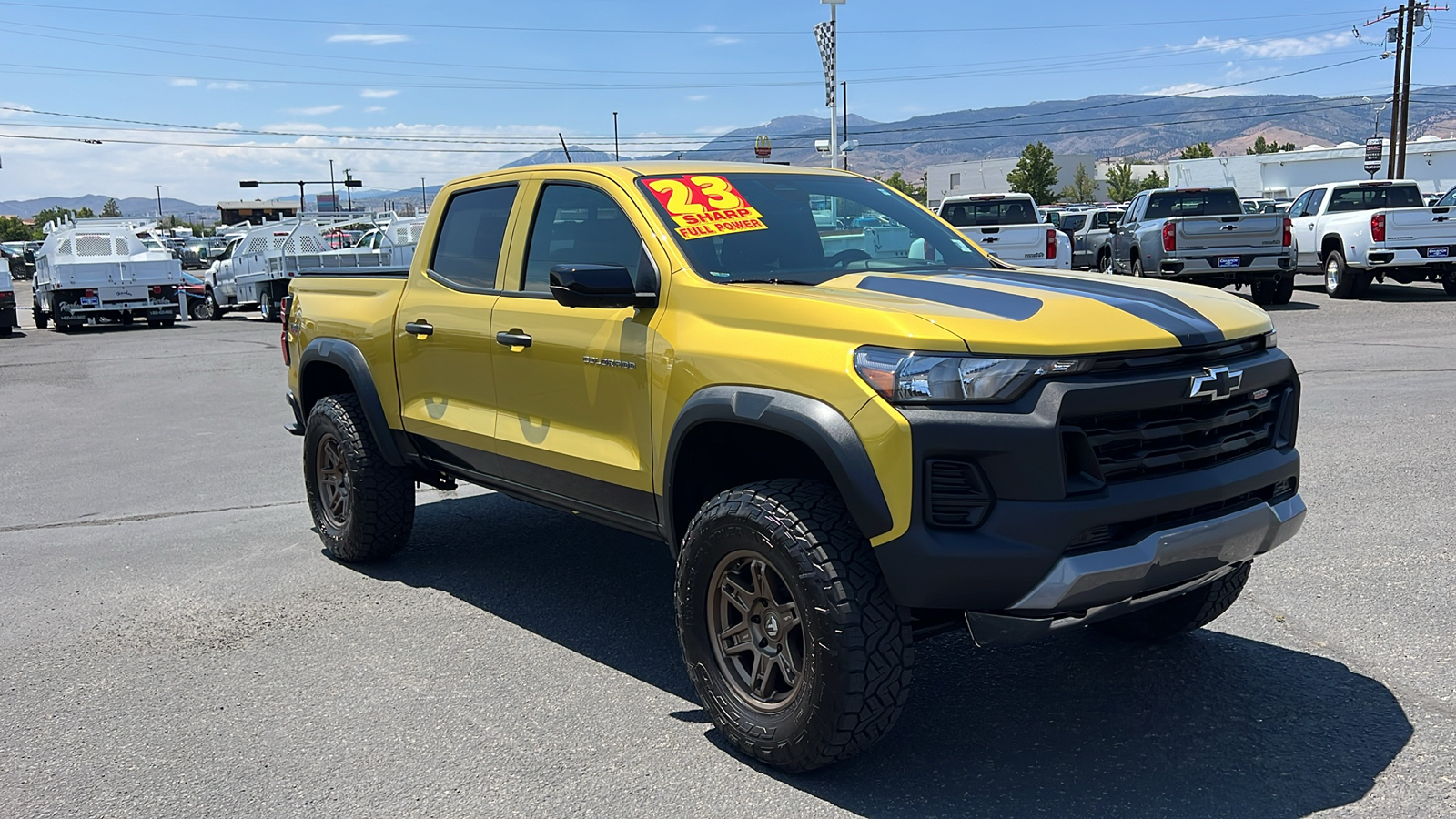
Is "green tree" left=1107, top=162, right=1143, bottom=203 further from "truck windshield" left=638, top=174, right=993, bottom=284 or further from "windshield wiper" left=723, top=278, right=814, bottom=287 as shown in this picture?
"windshield wiper" left=723, top=278, right=814, bottom=287

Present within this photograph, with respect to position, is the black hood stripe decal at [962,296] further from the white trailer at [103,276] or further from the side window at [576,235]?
the white trailer at [103,276]

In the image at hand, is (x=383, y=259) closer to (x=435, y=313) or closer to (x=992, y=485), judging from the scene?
(x=435, y=313)

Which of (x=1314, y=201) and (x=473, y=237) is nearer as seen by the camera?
(x=473, y=237)

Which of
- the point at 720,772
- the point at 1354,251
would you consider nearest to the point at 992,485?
the point at 720,772

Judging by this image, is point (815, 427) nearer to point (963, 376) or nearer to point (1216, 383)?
point (963, 376)

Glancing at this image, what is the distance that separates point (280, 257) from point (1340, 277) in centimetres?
2025

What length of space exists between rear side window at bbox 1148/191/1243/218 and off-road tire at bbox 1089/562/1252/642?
56.7 feet

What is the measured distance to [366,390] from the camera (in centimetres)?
584

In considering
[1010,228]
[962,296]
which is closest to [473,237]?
[962,296]

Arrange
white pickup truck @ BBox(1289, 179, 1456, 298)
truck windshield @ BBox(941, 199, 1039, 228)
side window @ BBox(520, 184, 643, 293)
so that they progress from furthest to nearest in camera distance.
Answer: truck windshield @ BBox(941, 199, 1039, 228) → white pickup truck @ BBox(1289, 179, 1456, 298) → side window @ BBox(520, 184, 643, 293)

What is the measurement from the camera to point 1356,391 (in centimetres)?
1013

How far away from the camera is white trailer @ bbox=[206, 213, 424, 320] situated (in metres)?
24.5

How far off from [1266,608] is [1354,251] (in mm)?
16197

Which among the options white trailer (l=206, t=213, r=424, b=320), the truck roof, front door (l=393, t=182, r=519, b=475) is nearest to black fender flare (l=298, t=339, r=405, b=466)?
front door (l=393, t=182, r=519, b=475)
